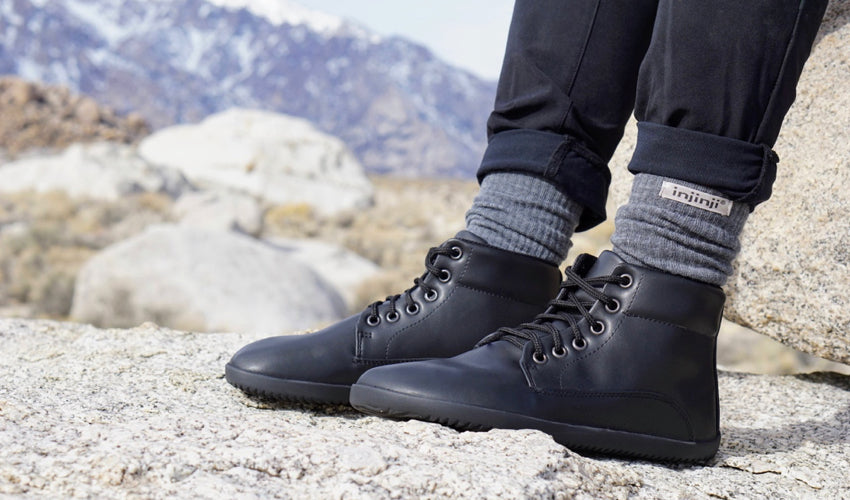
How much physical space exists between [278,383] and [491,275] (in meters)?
0.39

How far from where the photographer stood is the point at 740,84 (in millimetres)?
1013

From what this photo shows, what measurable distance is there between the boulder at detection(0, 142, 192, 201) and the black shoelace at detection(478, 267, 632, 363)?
38.8 ft

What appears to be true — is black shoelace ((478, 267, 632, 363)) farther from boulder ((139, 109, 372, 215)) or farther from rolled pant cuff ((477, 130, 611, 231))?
boulder ((139, 109, 372, 215))

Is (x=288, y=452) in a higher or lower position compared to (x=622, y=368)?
lower

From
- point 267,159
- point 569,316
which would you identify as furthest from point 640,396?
point 267,159

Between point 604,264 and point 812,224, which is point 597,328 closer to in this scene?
point 604,264

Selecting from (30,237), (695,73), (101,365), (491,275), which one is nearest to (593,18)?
Result: (695,73)

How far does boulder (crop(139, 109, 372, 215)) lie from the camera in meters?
14.4

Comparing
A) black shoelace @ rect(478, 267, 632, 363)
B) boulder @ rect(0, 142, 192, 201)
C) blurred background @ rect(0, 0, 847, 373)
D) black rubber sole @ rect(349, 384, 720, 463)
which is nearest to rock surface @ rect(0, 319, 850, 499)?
→ black rubber sole @ rect(349, 384, 720, 463)

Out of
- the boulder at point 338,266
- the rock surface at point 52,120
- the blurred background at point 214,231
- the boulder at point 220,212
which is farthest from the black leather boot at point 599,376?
the rock surface at point 52,120

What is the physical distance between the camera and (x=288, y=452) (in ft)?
2.98

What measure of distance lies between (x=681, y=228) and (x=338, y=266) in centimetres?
727

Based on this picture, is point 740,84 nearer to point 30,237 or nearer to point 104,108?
point 30,237

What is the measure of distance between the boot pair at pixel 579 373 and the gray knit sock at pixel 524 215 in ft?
0.37
